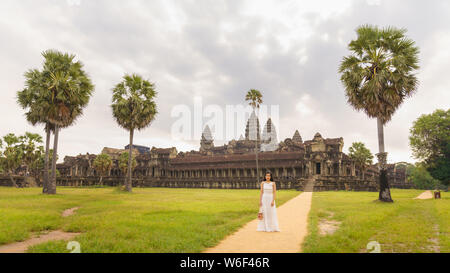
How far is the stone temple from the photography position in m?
56.0

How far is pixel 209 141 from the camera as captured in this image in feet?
430

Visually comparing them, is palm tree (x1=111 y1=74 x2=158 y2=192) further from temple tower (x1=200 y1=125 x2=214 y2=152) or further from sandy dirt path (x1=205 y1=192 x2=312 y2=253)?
temple tower (x1=200 y1=125 x2=214 y2=152)

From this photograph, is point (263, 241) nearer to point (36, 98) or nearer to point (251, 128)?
point (36, 98)

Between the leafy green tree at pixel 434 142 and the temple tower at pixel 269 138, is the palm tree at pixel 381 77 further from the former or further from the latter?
the temple tower at pixel 269 138

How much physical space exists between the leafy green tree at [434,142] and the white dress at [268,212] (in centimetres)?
3745

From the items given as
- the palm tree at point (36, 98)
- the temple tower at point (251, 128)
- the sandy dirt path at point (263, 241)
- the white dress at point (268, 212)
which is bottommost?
the sandy dirt path at point (263, 241)


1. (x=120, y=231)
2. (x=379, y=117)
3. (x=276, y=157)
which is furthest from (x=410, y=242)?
(x=276, y=157)

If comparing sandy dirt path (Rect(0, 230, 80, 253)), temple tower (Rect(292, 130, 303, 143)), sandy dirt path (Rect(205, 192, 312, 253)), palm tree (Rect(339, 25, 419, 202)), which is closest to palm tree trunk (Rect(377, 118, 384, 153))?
palm tree (Rect(339, 25, 419, 202))

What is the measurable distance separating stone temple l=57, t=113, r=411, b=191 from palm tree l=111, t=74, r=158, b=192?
24.4 m

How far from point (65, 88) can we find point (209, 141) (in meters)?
103

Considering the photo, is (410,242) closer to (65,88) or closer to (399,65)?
(399,65)

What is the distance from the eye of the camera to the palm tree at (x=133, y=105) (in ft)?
120

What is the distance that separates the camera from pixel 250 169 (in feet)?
234

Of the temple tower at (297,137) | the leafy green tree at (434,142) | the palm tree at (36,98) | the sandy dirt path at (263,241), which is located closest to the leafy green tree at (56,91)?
the palm tree at (36,98)
